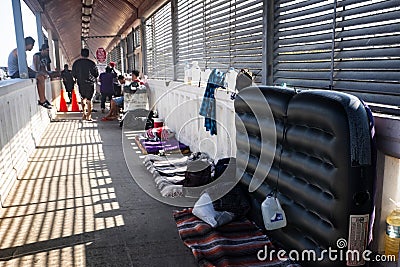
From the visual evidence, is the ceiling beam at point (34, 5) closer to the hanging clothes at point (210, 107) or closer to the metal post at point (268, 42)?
the hanging clothes at point (210, 107)

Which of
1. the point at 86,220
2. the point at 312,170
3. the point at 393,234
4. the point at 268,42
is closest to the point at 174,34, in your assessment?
the point at 268,42

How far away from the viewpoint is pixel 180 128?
6449 millimetres

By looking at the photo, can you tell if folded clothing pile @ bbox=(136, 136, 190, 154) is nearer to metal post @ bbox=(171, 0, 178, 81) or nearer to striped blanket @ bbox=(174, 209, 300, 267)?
metal post @ bbox=(171, 0, 178, 81)

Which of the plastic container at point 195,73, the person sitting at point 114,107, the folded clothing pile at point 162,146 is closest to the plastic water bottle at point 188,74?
the plastic container at point 195,73

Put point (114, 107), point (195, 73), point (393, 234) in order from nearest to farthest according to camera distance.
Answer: point (393, 234), point (195, 73), point (114, 107)

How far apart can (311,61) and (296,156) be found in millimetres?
863

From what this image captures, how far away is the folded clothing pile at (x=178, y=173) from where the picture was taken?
3838mm

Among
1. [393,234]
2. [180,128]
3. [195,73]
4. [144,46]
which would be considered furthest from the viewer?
[144,46]

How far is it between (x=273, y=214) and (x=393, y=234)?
28.8 inches

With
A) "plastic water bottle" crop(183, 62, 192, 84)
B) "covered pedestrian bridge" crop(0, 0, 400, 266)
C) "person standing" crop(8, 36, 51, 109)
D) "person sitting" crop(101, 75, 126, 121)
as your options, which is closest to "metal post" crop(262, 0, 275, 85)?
"covered pedestrian bridge" crop(0, 0, 400, 266)

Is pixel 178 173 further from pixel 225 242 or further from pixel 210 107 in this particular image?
pixel 225 242

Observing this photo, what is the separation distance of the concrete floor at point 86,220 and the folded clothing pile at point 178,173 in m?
0.17

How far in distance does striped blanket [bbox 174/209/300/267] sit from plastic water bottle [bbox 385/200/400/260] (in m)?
0.60

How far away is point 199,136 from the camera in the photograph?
5383mm
